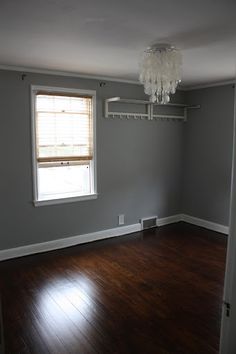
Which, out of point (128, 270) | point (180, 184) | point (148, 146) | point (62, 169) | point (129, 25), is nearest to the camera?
point (129, 25)

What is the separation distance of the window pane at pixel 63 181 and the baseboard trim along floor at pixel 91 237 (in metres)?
0.62

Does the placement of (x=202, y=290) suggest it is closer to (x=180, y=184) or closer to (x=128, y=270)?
(x=128, y=270)

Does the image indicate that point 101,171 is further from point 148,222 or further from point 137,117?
point 148,222

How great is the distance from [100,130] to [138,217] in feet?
5.05

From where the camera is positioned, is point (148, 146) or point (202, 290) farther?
point (148, 146)

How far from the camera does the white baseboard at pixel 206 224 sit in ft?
15.5

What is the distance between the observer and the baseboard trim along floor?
3777 millimetres

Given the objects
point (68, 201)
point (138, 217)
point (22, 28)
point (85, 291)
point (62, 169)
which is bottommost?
point (85, 291)

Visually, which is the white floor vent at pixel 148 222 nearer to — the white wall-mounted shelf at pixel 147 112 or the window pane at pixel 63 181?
the window pane at pixel 63 181

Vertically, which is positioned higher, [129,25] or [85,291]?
[129,25]

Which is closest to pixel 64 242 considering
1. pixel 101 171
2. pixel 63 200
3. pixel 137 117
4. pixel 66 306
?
pixel 63 200

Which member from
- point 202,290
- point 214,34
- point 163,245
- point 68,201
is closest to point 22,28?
point 214,34

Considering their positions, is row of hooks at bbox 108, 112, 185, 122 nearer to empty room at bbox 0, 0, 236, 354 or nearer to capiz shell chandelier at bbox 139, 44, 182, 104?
empty room at bbox 0, 0, 236, 354

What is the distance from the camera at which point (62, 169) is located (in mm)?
4074
